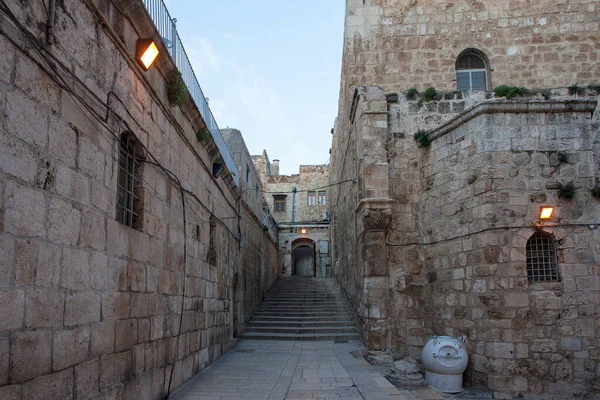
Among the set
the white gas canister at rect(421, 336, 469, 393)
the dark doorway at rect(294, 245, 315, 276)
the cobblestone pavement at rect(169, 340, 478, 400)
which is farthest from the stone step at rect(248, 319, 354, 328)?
the dark doorway at rect(294, 245, 315, 276)

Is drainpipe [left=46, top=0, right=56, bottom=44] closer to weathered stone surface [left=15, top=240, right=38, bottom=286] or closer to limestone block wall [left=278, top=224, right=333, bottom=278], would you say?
weathered stone surface [left=15, top=240, right=38, bottom=286]

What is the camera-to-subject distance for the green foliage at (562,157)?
7602 mm

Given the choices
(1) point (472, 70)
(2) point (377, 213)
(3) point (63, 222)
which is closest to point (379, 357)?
(2) point (377, 213)

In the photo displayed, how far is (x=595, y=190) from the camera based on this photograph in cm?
748

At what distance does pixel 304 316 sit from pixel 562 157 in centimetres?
816

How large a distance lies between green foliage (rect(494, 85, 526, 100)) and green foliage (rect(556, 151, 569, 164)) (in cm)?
251

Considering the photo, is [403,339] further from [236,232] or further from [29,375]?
[29,375]

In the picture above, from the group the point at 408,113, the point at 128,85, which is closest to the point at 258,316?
the point at 408,113

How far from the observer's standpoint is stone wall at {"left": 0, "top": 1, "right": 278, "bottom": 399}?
270 cm

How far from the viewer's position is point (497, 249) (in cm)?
738

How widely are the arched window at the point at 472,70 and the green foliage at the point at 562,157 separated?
→ 313 centimetres

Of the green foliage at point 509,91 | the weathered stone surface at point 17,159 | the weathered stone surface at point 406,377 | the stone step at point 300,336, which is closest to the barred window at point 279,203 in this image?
the stone step at point 300,336

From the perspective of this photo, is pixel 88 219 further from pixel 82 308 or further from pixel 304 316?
pixel 304 316

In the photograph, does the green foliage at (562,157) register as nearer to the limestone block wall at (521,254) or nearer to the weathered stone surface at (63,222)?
the limestone block wall at (521,254)
